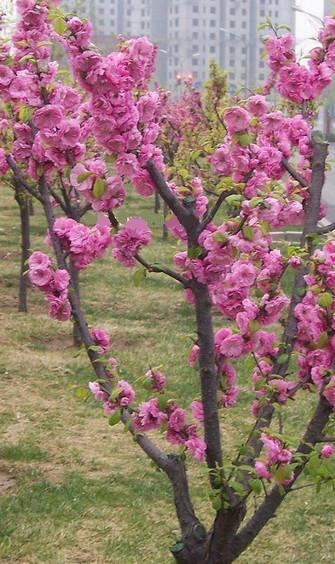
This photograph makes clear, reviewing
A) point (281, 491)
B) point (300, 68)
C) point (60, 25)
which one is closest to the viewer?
point (60, 25)

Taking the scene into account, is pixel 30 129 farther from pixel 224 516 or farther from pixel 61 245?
pixel 224 516

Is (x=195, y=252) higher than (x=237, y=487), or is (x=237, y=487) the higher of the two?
(x=195, y=252)

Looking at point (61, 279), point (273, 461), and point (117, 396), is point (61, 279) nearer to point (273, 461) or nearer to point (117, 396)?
point (117, 396)

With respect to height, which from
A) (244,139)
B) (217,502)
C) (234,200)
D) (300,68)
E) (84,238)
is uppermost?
(300,68)

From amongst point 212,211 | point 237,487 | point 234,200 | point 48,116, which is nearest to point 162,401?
point 237,487

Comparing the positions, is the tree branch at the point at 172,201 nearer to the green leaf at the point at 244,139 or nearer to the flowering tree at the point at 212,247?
the flowering tree at the point at 212,247

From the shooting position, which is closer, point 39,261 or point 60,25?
point 60,25

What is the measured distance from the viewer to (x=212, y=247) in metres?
2.93

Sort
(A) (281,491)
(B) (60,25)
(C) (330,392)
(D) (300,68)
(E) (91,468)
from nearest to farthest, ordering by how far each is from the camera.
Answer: (B) (60,25) < (C) (330,392) < (A) (281,491) < (D) (300,68) < (E) (91,468)

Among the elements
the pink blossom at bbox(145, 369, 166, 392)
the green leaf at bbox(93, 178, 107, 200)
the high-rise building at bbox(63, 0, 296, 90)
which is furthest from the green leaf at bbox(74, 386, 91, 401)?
the high-rise building at bbox(63, 0, 296, 90)

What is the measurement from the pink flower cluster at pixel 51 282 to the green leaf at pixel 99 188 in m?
0.45

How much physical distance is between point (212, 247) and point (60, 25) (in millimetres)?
931

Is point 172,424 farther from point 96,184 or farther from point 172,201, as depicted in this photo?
point 96,184

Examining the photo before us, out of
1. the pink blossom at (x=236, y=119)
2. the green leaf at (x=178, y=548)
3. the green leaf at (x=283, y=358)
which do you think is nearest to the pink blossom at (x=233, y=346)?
the green leaf at (x=283, y=358)
